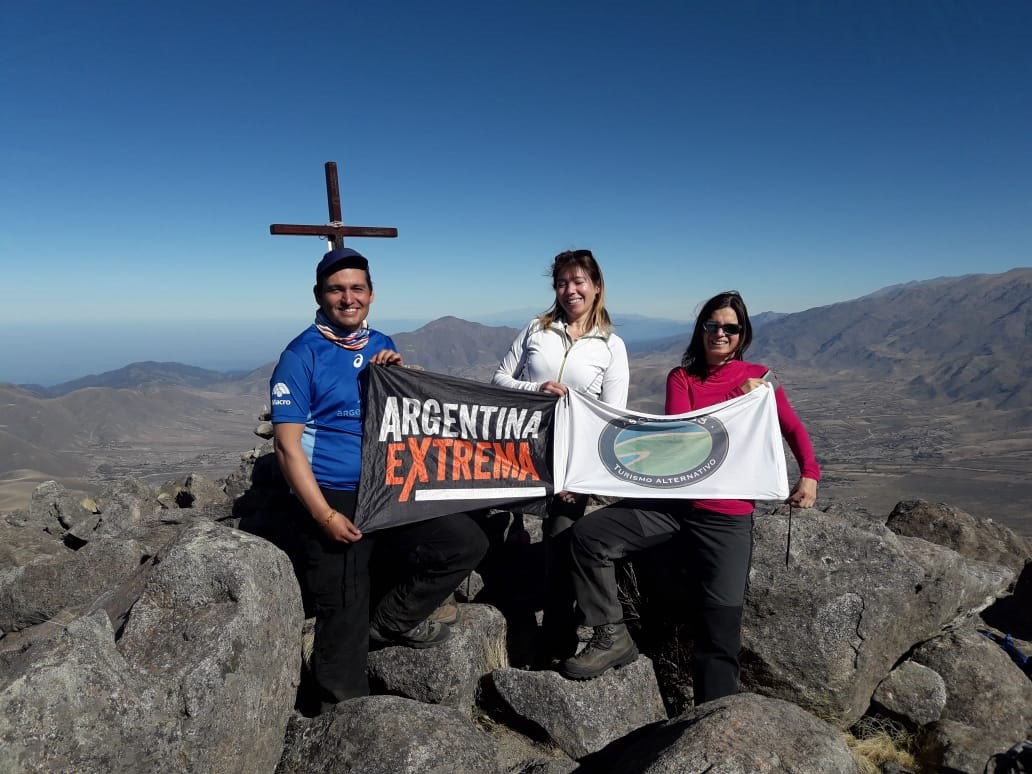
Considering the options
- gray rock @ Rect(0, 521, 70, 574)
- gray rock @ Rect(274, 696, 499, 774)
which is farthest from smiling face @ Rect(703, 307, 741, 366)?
gray rock @ Rect(0, 521, 70, 574)

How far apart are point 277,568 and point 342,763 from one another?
1929 mm

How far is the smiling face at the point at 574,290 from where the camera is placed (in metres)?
7.21

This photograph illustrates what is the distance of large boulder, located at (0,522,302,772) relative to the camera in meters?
3.97

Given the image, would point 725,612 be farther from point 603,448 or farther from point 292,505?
point 292,505

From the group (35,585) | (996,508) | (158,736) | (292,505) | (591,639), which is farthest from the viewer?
(996,508)

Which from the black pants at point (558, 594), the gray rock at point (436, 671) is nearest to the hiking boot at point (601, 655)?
the black pants at point (558, 594)

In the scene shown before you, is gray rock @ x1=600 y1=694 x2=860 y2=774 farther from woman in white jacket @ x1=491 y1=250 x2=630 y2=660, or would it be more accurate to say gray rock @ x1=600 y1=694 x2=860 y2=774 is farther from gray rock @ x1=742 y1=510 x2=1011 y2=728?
gray rock @ x1=742 y1=510 x2=1011 y2=728

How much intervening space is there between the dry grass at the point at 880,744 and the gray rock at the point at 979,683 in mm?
949

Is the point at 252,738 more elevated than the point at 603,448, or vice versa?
the point at 603,448

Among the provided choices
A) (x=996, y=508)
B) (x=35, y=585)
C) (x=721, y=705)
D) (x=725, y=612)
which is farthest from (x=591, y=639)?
(x=996, y=508)

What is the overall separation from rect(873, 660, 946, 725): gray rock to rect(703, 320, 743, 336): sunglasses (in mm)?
5332

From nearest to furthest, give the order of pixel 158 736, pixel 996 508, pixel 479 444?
pixel 158 736
pixel 479 444
pixel 996 508

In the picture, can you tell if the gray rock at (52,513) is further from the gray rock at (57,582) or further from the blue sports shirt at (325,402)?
the blue sports shirt at (325,402)

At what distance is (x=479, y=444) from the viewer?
760cm
